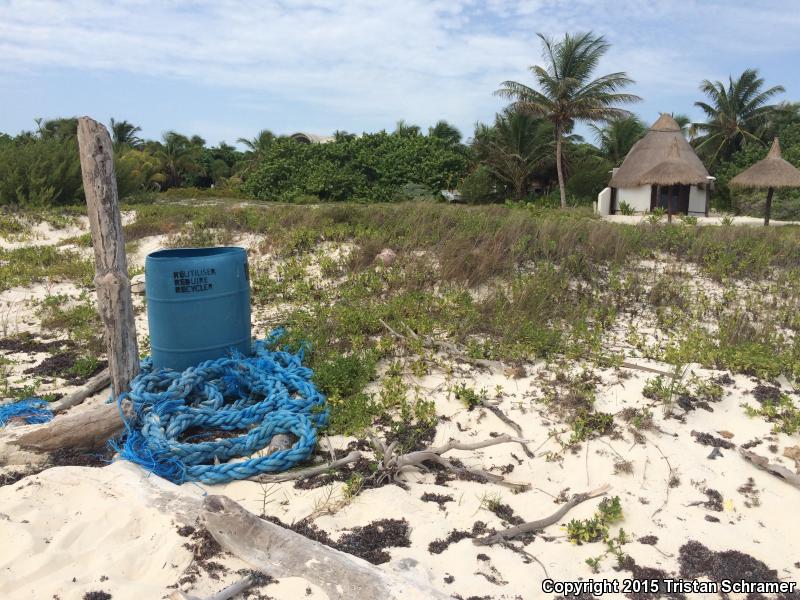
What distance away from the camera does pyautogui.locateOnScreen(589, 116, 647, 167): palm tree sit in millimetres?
28656

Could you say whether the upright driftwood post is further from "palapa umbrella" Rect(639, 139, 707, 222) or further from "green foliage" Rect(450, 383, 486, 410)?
"palapa umbrella" Rect(639, 139, 707, 222)

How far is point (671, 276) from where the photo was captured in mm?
6902

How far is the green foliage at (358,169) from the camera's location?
24922 millimetres

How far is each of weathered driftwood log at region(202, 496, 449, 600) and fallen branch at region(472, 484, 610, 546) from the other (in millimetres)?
535

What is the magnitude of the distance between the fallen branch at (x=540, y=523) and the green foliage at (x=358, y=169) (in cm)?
2165

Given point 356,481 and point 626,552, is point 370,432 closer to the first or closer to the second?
point 356,481

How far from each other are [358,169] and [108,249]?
2211 centimetres

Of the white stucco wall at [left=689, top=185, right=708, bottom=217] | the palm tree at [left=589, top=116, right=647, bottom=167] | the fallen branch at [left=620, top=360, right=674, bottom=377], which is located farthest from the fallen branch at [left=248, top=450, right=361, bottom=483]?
the palm tree at [left=589, top=116, right=647, bottom=167]

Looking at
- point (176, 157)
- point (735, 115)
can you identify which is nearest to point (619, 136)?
point (735, 115)

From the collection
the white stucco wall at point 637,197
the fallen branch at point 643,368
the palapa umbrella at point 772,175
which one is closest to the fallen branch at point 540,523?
the fallen branch at point 643,368

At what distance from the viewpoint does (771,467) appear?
139 inches

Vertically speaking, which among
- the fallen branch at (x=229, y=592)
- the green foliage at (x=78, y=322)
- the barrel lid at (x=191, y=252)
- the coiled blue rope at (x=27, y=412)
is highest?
the barrel lid at (x=191, y=252)

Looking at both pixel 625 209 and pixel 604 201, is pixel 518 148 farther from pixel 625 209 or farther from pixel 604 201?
pixel 625 209

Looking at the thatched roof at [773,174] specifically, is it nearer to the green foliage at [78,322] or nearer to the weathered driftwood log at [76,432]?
the green foliage at [78,322]
